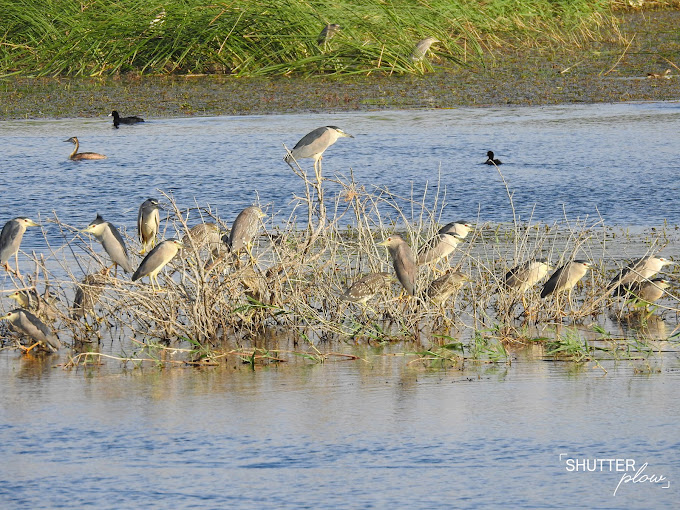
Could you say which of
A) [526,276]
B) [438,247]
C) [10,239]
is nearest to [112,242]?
[10,239]

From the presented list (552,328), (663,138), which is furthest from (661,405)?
(663,138)

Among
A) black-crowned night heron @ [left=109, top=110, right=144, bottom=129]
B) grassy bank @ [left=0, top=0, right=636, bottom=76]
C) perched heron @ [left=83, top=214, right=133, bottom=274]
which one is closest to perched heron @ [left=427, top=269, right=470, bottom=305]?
perched heron @ [left=83, top=214, right=133, bottom=274]

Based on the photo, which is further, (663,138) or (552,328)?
(663,138)

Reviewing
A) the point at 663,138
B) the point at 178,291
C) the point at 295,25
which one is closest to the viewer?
the point at 178,291

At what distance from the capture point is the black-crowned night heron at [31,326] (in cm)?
688

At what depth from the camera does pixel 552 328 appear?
7.38m

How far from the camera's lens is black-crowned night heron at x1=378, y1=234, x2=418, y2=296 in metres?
7.07

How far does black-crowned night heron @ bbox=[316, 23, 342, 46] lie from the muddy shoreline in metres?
0.63

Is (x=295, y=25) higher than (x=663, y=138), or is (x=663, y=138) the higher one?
(x=295, y=25)

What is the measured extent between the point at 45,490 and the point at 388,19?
15680 millimetres

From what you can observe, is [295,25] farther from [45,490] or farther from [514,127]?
[45,490]

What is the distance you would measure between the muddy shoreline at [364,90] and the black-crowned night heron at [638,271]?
9.59m

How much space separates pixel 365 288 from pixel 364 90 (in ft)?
39.0

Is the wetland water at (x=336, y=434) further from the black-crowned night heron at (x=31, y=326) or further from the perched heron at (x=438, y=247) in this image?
the perched heron at (x=438, y=247)
